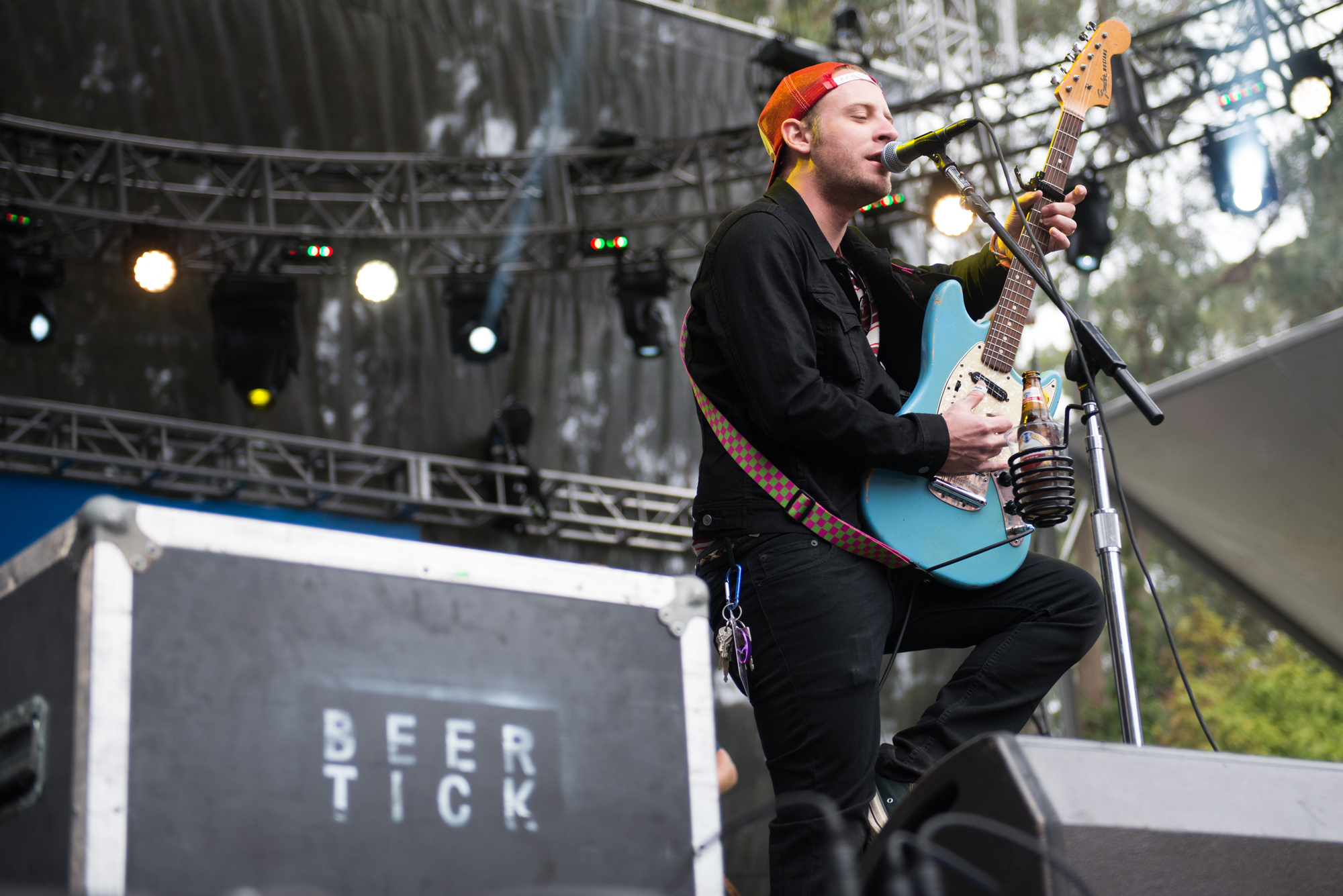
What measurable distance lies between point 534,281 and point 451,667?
608cm

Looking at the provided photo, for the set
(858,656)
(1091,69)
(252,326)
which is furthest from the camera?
(252,326)

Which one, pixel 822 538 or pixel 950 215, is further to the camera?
pixel 950 215

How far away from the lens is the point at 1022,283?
256 centimetres

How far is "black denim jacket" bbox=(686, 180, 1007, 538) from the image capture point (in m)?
2.16

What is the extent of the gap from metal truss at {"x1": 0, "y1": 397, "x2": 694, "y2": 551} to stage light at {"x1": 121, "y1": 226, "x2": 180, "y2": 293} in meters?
0.69

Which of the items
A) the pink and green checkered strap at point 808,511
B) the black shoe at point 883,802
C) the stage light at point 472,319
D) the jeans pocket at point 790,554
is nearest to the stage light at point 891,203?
the stage light at point 472,319

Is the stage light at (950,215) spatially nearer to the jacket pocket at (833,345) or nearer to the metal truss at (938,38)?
the metal truss at (938,38)

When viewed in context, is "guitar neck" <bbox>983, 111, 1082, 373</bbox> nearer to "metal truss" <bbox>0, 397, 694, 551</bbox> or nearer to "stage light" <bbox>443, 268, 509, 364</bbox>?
"stage light" <bbox>443, 268, 509, 364</bbox>

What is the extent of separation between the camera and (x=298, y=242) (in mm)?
6395

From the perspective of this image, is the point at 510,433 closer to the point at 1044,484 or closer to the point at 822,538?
the point at 822,538

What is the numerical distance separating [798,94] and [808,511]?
92 centimetres

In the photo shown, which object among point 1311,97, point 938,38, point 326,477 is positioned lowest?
point 326,477

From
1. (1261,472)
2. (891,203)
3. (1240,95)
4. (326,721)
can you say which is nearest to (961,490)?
(326,721)

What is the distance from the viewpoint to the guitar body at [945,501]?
2232mm
